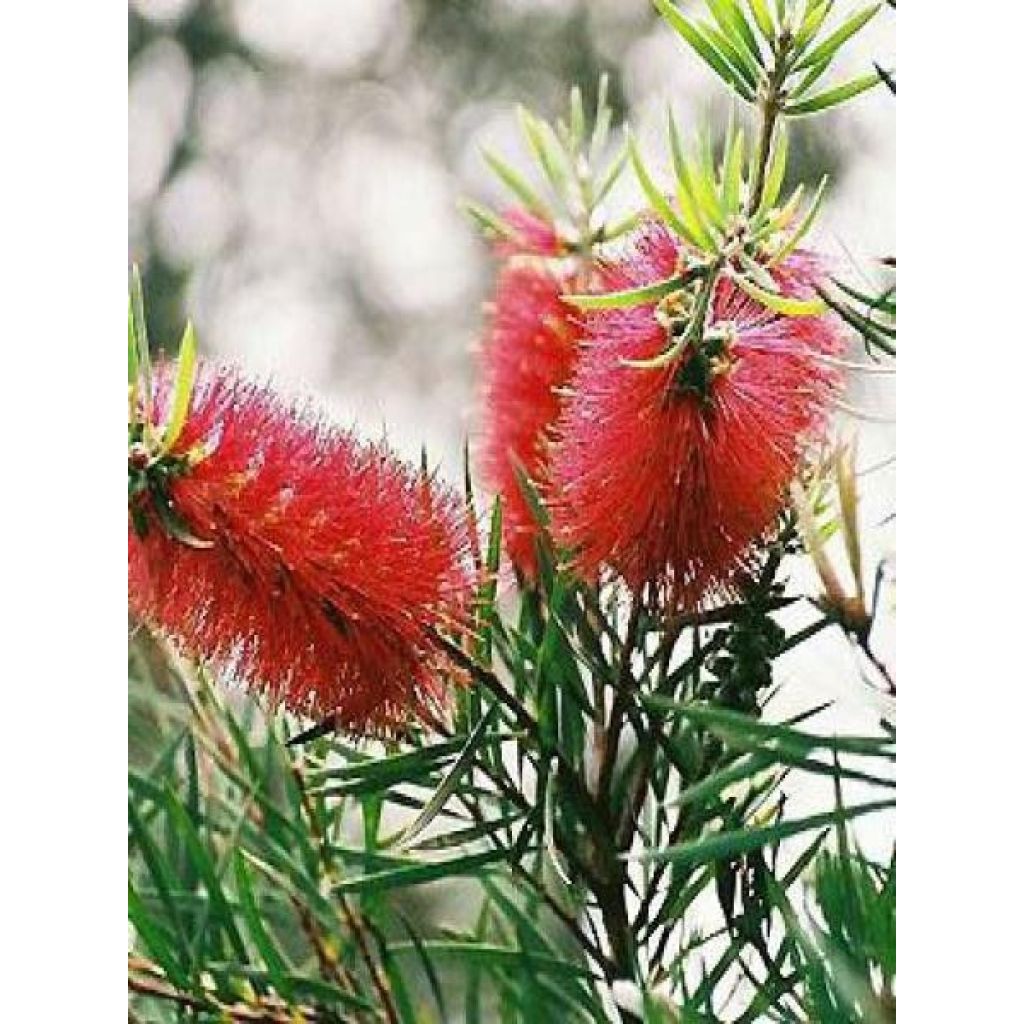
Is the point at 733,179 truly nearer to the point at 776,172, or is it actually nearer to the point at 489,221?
the point at 776,172

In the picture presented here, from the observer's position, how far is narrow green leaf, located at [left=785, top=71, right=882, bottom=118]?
1.09m

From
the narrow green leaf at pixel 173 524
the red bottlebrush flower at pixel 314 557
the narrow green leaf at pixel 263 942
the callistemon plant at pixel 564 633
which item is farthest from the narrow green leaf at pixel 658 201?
the narrow green leaf at pixel 263 942

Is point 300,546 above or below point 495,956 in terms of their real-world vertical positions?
above

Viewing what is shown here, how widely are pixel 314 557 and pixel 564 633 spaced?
13 cm

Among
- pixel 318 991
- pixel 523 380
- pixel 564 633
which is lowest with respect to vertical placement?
pixel 318 991

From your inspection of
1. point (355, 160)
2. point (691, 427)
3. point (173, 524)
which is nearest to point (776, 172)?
point (691, 427)

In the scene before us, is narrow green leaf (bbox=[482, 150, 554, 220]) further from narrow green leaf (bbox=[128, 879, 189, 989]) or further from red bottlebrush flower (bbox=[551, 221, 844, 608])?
narrow green leaf (bbox=[128, 879, 189, 989])

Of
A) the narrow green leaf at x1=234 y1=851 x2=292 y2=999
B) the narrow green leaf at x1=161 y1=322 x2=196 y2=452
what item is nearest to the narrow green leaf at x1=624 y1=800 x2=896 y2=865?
the narrow green leaf at x1=234 y1=851 x2=292 y2=999

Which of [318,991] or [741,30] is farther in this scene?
[318,991]

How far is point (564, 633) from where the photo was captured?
3.79 feet

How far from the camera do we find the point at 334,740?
1221 millimetres

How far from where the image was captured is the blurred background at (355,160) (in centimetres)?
116
